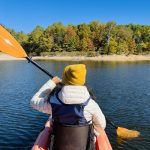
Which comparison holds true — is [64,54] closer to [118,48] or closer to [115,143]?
[118,48]

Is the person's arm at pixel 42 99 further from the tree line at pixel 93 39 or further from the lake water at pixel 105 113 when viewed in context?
the tree line at pixel 93 39

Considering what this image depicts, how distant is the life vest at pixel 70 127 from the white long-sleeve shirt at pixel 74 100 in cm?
8

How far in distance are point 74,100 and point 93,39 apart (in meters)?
105

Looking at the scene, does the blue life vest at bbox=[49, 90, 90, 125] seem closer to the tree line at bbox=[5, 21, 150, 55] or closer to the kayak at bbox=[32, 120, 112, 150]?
the kayak at bbox=[32, 120, 112, 150]

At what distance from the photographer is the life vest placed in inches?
265

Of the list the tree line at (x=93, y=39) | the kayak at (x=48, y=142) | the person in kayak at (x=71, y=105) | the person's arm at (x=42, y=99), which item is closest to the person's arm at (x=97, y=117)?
the person in kayak at (x=71, y=105)

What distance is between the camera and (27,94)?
2789cm

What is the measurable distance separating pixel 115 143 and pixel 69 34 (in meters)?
100

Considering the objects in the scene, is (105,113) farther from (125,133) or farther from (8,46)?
(8,46)

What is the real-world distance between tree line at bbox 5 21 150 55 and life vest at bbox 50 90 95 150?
95.0m

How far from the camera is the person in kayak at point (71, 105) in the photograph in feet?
21.9

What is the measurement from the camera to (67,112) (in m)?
6.74

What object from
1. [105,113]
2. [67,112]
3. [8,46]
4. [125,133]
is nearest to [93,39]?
[105,113]

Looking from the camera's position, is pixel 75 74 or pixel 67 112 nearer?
pixel 75 74
